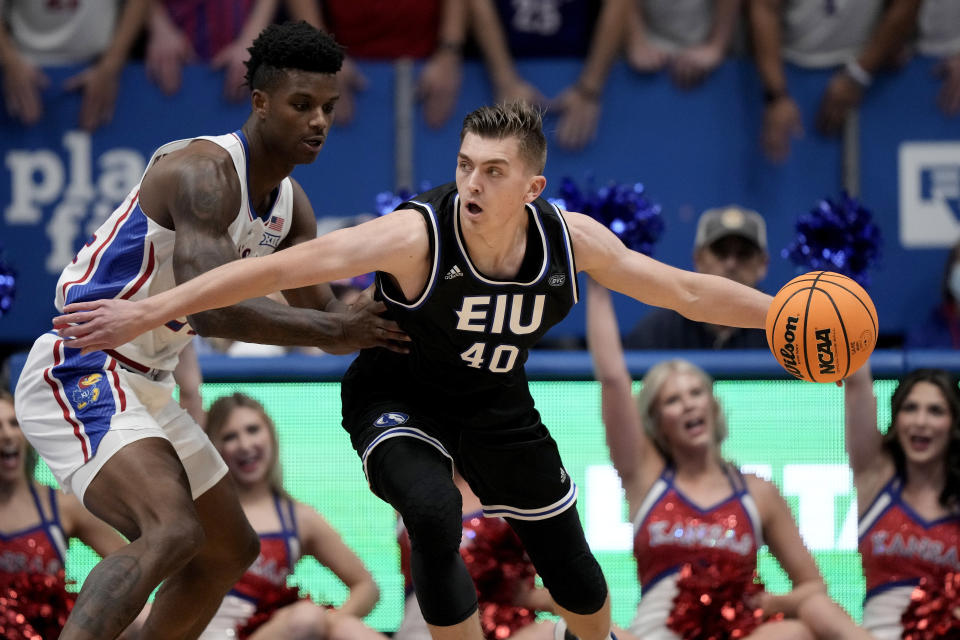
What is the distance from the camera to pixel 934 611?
18.3 feet

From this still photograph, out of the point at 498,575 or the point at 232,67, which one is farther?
the point at 232,67

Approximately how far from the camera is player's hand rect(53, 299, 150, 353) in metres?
3.91

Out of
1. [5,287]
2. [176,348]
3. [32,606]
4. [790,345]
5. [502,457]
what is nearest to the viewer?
[790,345]

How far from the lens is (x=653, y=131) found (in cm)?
816

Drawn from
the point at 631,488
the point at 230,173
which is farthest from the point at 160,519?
the point at 631,488

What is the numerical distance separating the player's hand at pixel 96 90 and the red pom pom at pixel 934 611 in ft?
17.0

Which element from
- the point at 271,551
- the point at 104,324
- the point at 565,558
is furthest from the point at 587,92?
the point at 104,324

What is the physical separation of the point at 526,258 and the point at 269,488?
217cm

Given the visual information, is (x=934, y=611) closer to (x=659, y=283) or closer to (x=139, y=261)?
(x=659, y=283)

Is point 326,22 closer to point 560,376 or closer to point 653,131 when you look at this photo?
point 653,131

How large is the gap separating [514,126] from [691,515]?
7.43ft

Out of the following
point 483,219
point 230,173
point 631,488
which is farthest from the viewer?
point 631,488

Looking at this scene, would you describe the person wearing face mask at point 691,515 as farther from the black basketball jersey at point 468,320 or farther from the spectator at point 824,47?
the spectator at point 824,47

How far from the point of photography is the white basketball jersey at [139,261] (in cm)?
448
